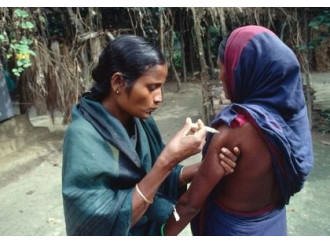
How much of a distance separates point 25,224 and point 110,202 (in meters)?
2.80

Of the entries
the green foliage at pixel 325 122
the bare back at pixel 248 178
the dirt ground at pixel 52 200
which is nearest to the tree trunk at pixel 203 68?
the dirt ground at pixel 52 200

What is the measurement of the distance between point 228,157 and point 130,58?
510 mm

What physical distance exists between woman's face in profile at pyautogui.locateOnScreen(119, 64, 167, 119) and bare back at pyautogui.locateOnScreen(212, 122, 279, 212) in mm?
287

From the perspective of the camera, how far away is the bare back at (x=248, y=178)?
126 centimetres

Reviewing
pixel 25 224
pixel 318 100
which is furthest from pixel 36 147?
pixel 318 100

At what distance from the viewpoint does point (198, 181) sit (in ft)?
4.40

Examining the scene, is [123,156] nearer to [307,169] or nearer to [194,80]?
[307,169]

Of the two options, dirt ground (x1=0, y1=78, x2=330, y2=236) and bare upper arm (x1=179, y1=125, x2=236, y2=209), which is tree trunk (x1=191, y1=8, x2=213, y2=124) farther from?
bare upper arm (x1=179, y1=125, x2=236, y2=209)

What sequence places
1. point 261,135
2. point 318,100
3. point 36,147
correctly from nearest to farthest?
1. point 261,135
2. point 36,147
3. point 318,100

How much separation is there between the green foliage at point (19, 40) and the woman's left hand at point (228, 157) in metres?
4.21

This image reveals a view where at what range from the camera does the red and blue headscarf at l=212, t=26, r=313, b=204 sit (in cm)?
124

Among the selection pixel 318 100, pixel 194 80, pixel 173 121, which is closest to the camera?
pixel 173 121

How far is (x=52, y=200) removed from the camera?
4.16 meters

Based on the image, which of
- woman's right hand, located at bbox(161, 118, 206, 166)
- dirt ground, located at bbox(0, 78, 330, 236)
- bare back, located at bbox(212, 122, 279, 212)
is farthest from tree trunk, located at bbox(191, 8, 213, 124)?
woman's right hand, located at bbox(161, 118, 206, 166)
